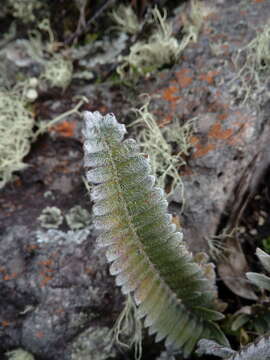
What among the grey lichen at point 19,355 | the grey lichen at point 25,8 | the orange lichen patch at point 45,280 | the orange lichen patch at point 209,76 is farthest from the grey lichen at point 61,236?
the grey lichen at point 25,8

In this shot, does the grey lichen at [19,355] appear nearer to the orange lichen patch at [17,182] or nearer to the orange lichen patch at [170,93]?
the orange lichen patch at [17,182]

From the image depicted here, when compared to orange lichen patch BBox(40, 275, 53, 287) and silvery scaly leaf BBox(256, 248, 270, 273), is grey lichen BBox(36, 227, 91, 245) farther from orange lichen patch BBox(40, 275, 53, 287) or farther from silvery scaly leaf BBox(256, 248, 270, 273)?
silvery scaly leaf BBox(256, 248, 270, 273)

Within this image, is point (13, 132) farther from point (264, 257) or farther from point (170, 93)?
point (264, 257)

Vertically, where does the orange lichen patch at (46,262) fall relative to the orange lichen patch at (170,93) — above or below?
below

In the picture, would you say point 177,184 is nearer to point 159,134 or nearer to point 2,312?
point 159,134

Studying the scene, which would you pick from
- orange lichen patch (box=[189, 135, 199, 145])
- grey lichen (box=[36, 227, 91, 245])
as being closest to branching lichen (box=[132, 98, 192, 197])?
orange lichen patch (box=[189, 135, 199, 145])

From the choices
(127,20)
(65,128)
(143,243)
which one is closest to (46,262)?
(143,243)
